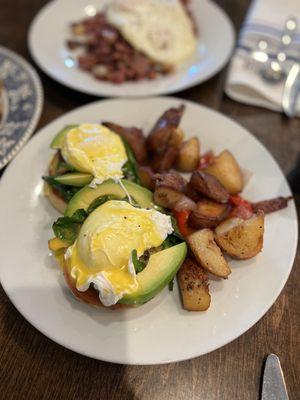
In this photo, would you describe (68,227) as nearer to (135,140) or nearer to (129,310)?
(129,310)

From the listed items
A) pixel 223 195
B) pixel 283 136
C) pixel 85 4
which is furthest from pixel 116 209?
pixel 85 4

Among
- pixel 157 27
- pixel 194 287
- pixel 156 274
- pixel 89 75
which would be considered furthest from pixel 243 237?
pixel 157 27

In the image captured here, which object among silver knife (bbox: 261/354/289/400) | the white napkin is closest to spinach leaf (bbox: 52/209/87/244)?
silver knife (bbox: 261/354/289/400)

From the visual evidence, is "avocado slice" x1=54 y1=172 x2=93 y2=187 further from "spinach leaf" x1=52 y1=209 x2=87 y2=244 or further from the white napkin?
the white napkin

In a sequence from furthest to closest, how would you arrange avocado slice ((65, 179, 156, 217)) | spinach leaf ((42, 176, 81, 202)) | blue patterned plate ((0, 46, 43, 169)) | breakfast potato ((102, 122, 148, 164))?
blue patterned plate ((0, 46, 43, 169))
breakfast potato ((102, 122, 148, 164))
spinach leaf ((42, 176, 81, 202))
avocado slice ((65, 179, 156, 217))

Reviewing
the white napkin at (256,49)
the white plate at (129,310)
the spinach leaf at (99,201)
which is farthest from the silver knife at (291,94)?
the spinach leaf at (99,201)

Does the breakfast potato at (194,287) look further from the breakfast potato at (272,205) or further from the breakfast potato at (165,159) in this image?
the breakfast potato at (165,159)
